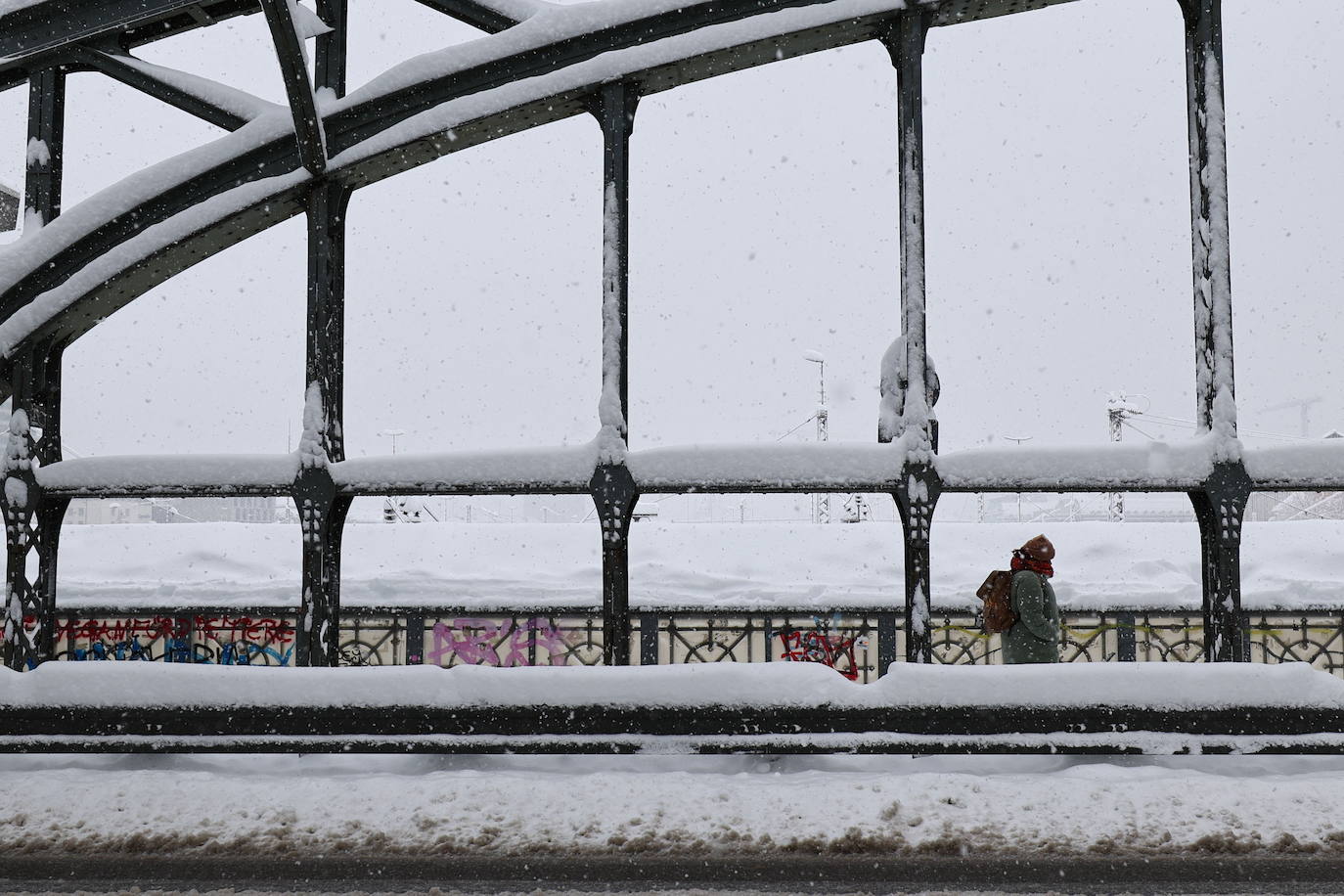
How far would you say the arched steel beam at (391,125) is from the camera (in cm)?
606

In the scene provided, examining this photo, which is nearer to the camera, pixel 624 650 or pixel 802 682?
pixel 802 682

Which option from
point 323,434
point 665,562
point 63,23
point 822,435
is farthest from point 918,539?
point 822,435

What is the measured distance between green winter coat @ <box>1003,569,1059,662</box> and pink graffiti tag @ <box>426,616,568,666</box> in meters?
5.45

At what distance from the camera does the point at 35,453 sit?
5969 mm

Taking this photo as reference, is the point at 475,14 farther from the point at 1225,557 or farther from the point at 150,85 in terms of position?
the point at 1225,557

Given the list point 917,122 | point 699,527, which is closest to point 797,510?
point 699,527

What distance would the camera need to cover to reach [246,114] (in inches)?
254

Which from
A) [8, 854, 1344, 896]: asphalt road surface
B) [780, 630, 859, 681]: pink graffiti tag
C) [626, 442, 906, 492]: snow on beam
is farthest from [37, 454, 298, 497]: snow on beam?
[780, 630, 859, 681]: pink graffiti tag

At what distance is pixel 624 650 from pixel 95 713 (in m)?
2.92

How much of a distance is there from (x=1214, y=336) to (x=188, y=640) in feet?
34.1

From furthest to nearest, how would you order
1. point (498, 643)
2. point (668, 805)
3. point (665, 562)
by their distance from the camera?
point (665, 562)
point (498, 643)
point (668, 805)

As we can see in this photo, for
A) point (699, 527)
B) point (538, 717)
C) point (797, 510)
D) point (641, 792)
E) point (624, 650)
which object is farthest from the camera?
point (797, 510)

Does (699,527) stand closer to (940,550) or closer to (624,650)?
(940,550)

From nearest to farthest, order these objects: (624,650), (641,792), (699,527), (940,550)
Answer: (641,792)
(624,650)
(940,550)
(699,527)
